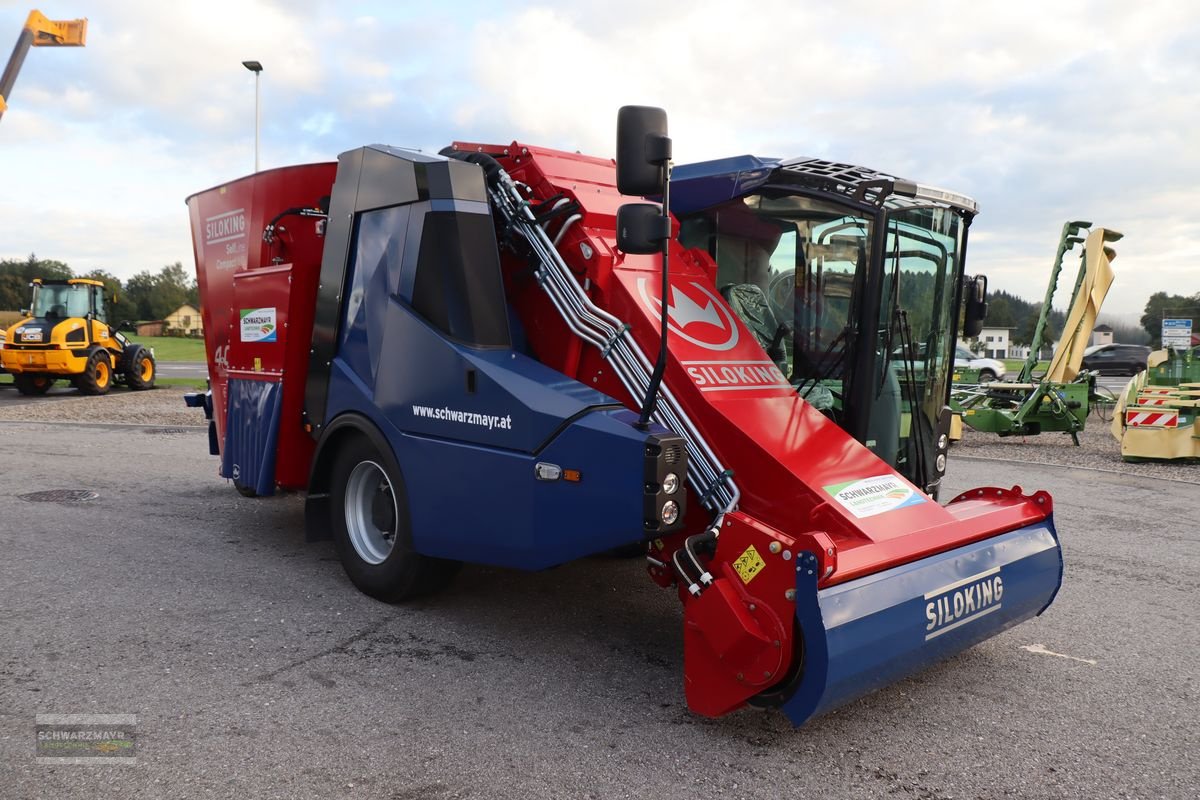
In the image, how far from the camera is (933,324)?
16.7 feet

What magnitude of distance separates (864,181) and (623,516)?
2115 millimetres

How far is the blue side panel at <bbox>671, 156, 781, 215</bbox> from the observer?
4.47m

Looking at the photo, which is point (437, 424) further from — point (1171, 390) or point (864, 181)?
point (1171, 390)

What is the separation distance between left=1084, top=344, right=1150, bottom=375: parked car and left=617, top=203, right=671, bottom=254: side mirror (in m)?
36.9

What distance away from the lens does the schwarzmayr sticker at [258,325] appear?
17.9 feet

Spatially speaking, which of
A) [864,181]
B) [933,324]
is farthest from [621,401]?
[933,324]

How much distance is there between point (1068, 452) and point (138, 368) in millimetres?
19266

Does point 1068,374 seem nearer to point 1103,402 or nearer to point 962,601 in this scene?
point 1103,402

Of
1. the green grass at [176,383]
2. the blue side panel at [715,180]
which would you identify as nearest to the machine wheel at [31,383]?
the green grass at [176,383]

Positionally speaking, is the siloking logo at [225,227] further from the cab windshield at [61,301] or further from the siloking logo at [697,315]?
the cab windshield at [61,301]

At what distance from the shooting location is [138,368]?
66.6 feet

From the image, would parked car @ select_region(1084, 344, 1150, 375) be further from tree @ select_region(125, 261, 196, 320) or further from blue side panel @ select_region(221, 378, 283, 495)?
tree @ select_region(125, 261, 196, 320)

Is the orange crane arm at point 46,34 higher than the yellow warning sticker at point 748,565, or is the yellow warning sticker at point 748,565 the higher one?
the orange crane arm at point 46,34

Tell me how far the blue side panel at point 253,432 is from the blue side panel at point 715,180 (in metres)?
2.72
